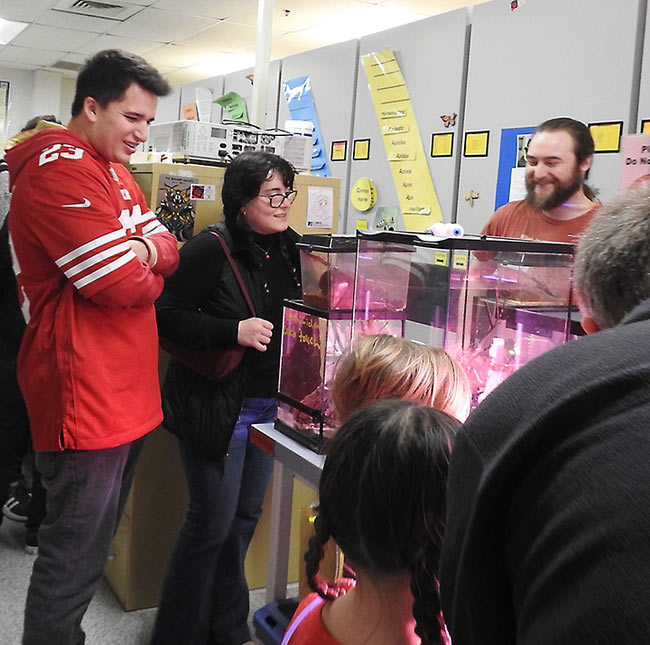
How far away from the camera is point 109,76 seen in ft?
6.17

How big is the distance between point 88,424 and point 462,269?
92 cm

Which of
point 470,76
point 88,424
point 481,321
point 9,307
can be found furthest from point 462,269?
point 470,76

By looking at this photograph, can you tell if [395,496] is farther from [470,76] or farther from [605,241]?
[470,76]

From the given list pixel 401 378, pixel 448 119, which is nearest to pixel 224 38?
pixel 448 119

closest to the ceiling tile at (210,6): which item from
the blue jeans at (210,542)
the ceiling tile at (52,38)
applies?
the ceiling tile at (52,38)

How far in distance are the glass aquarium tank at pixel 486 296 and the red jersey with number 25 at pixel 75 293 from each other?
577 millimetres

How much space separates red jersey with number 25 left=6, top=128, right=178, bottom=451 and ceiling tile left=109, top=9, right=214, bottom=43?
5.01 meters

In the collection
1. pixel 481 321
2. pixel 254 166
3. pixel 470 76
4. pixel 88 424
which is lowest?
pixel 88 424

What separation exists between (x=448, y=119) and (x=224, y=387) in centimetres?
251

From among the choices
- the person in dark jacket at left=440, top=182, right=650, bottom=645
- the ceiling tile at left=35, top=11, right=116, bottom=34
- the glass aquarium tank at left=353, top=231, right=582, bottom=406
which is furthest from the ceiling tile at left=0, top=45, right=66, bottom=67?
the person in dark jacket at left=440, top=182, right=650, bottom=645

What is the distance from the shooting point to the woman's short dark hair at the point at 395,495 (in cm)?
110

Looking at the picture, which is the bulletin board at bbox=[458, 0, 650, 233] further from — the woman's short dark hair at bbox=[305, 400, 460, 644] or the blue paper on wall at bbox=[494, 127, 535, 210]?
the woman's short dark hair at bbox=[305, 400, 460, 644]

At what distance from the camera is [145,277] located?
183 centimetres

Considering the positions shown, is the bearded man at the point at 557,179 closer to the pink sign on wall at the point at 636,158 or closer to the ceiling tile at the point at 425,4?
the pink sign on wall at the point at 636,158
